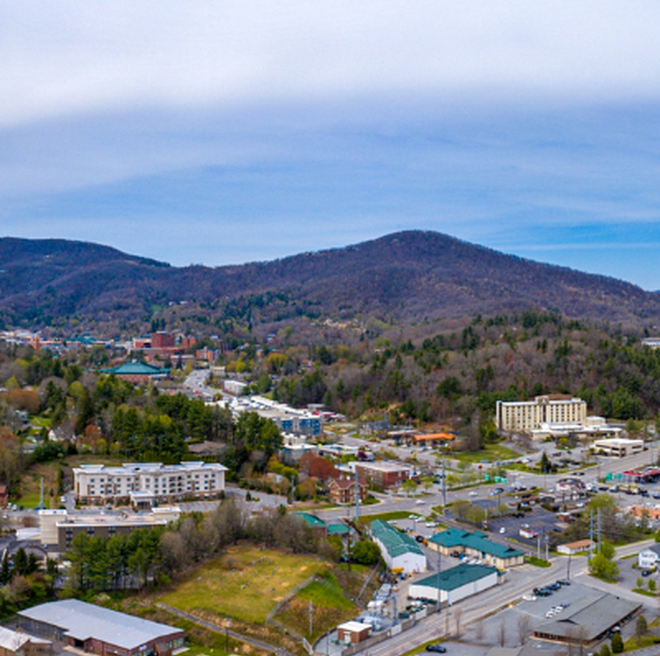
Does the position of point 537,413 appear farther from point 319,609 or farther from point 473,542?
point 319,609

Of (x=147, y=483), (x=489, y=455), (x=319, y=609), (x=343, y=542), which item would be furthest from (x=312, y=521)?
(x=489, y=455)

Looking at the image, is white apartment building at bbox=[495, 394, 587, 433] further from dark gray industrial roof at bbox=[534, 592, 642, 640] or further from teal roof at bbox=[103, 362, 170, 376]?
teal roof at bbox=[103, 362, 170, 376]

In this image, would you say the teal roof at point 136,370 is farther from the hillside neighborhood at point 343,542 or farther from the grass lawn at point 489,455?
the grass lawn at point 489,455

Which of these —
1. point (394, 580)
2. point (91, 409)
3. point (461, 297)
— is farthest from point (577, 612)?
point (461, 297)

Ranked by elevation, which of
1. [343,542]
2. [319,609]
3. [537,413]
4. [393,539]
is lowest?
[319,609]

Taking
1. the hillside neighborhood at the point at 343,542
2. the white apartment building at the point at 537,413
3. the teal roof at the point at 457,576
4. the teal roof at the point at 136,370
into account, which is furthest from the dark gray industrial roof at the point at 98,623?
the teal roof at the point at 136,370
